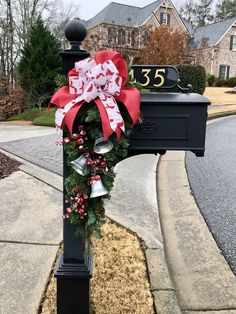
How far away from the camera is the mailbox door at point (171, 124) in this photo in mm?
1703

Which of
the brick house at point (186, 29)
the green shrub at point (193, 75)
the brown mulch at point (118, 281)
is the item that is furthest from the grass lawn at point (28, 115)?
the brick house at point (186, 29)

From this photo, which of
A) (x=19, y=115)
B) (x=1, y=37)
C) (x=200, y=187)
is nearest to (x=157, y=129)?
(x=200, y=187)

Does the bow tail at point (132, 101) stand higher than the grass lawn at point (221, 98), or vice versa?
the bow tail at point (132, 101)

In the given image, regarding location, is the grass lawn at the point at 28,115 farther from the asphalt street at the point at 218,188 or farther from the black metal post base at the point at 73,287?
the black metal post base at the point at 73,287

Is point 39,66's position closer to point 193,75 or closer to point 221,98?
point 193,75

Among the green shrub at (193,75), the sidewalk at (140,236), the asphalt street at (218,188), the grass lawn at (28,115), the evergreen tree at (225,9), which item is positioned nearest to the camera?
the sidewalk at (140,236)

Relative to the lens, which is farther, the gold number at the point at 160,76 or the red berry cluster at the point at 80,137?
the gold number at the point at 160,76

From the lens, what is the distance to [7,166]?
510 centimetres

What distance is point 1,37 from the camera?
74.8ft

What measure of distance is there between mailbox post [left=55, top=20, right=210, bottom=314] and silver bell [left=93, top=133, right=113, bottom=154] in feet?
0.65

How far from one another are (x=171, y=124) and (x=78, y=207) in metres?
0.63

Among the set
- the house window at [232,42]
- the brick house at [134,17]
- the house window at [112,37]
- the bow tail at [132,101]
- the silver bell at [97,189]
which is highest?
the brick house at [134,17]

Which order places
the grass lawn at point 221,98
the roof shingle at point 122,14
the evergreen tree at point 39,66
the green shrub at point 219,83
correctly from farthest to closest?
the roof shingle at point 122,14, the green shrub at point 219,83, the grass lawn at point 221,98, the evergreen tree at point 39,66

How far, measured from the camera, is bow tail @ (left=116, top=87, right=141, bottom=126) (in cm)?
154
